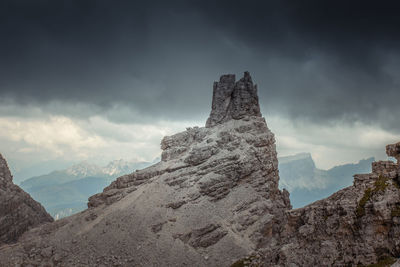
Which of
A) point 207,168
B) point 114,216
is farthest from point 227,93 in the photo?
point 114,216

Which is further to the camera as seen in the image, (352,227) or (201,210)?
(201,210)

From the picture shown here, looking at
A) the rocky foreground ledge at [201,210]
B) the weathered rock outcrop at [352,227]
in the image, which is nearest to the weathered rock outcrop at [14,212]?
the rocky foreground ledge at [201,210]

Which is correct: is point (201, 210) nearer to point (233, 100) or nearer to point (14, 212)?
point (233, 100)

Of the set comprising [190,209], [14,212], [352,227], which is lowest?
[352,227]

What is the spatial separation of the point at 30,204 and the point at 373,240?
104 meters

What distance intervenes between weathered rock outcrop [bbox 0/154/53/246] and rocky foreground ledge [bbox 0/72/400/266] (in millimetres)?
5278

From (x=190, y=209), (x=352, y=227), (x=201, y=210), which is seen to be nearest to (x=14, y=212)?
(x=190, y=209)

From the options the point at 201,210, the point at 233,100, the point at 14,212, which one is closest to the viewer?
the point at 201,210

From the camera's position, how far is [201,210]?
8219cm

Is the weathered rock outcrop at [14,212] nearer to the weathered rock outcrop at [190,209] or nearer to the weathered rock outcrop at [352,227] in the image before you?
the weathered rock outcrop at [190,209]

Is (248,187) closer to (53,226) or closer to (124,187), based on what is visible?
(124,187)

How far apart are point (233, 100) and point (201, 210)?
45.8 meters

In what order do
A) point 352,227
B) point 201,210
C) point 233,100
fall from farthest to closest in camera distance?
point 233,100 → point 201,210 → point 352,227

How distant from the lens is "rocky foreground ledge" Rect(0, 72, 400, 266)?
220ft
